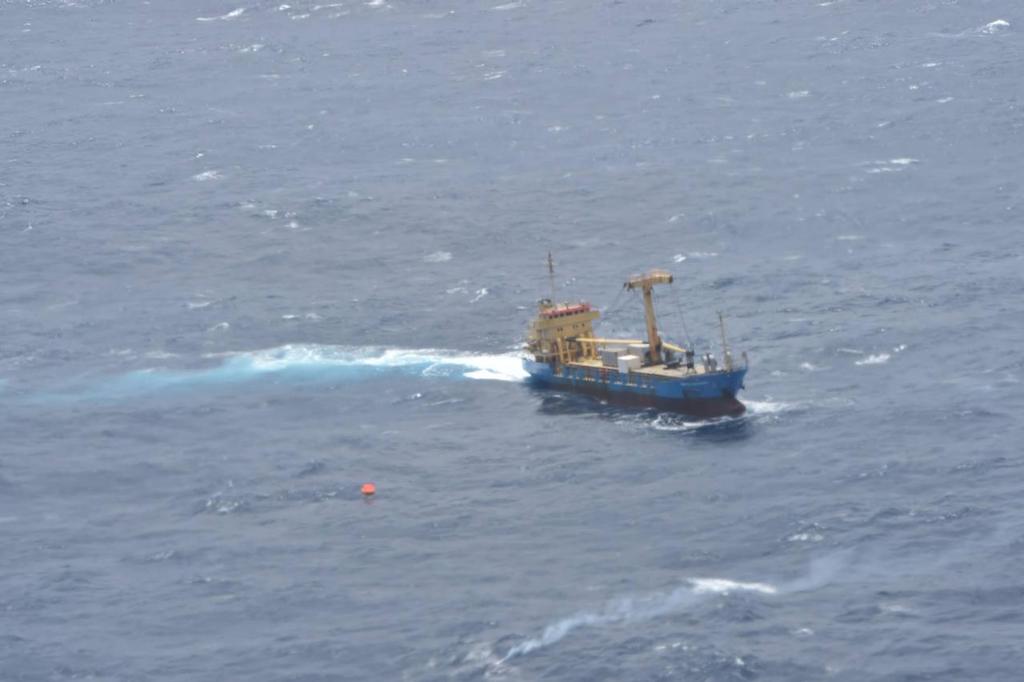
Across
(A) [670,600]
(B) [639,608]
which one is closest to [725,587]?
(A) [670,600]

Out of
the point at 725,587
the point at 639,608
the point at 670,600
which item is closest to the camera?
the point at 639,608

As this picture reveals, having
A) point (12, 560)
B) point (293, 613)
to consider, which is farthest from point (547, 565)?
point (12, 560)

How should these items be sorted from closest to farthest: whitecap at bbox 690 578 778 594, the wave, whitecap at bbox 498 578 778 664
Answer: whitecap at bbox 498 578 778 664 < the wave < whitecap at bbox 690 578 778 594

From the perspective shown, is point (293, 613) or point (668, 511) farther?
point (668, 511)

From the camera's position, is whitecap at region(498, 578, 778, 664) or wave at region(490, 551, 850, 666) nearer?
whitecap at region(498, 578, 778, 664)

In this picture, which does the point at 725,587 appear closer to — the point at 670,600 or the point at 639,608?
the point at 670,600

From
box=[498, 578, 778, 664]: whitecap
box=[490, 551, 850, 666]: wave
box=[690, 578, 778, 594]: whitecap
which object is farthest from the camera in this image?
box=[690, 578, 778, 594]: whitecap

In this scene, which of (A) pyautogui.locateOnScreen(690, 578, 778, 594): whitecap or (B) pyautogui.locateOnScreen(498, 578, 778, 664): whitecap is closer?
(B) pyautogui.locateOnScreen(498, 578, 778, 664): whitecap

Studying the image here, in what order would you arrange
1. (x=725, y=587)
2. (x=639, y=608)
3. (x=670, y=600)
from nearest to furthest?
(x=639, y=608) → (x=670, y=600) → (x=725, y=587)

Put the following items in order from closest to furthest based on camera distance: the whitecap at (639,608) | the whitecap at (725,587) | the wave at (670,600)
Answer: the whitecap at (639,608), the wave at (670,600), the whitecap at (725,587)

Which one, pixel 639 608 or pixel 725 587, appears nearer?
pixel 639 608

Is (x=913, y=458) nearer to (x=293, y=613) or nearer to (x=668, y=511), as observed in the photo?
(x=668, y=511)
